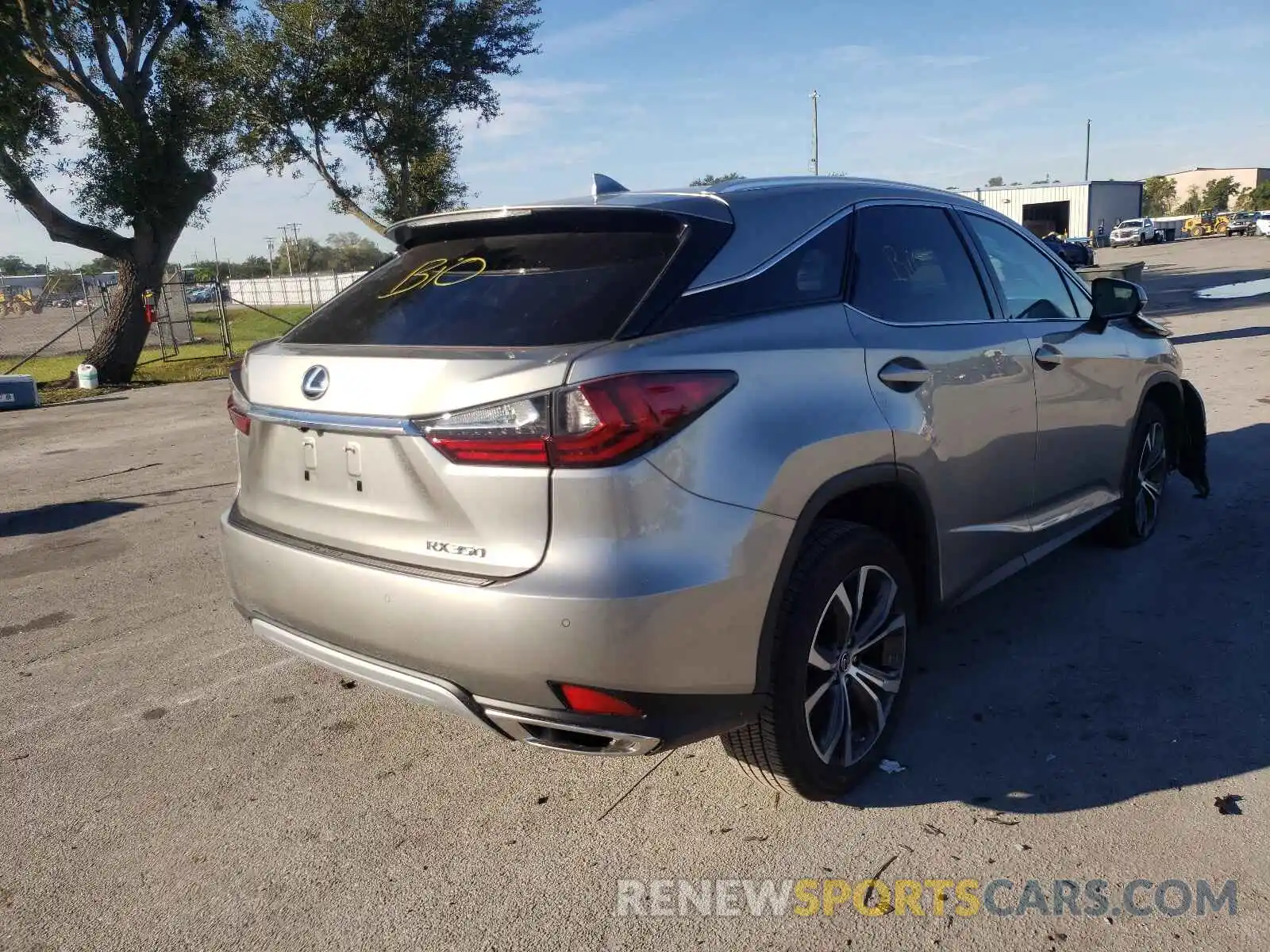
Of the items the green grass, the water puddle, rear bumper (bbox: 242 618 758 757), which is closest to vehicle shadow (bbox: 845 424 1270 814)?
rear bumper (bbox: 242 618 758 757)

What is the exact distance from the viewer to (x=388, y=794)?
10.5ft

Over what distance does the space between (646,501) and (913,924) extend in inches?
50.4

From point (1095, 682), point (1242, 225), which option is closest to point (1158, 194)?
point (1242, 225)

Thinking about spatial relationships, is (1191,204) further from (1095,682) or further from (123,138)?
(1095,682)

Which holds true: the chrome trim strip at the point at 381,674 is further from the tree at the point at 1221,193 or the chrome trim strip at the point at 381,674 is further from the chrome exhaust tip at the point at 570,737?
the tree at the point at 1221,193

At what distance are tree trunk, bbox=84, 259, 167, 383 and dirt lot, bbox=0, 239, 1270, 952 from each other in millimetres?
14553

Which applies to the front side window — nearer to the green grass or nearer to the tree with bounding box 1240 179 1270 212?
the green grass

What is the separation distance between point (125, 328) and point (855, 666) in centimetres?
1838

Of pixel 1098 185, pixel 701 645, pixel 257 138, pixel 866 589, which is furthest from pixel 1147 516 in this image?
pixel 1098 185

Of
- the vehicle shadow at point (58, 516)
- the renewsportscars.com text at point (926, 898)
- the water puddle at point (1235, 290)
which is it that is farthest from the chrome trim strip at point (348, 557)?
the water puddle at point (1235, 290)

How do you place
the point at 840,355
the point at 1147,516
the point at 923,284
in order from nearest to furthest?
1. the point at 840,355
2. the point at 923,284
3. the point at 1147,516

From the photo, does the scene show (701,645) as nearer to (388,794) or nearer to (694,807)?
(694,807)

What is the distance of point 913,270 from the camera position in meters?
3.60

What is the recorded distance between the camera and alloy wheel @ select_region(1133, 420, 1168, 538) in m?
5.20
